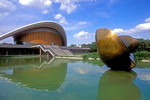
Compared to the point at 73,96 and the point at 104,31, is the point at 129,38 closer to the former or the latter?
the point at 104,31

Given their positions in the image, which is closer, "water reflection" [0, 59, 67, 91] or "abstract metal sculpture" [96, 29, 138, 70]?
"water reflection" [0, 59, 67, 91]

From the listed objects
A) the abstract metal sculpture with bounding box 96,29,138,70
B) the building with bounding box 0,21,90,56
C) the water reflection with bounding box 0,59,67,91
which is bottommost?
the water reflection with bounding box 0,59,67,91

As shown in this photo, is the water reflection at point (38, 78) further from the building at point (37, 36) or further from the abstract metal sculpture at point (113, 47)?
the building at point (37, 36)

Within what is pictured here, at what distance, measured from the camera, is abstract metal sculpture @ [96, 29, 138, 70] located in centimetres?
773

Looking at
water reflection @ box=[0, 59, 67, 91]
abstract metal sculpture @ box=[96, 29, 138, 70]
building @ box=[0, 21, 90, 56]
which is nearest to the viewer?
water reflection @ box=[0, 59, 67, 91]

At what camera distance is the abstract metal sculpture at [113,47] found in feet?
25.3

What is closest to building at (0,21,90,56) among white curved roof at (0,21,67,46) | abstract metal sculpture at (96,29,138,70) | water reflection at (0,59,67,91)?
white curved roof at (0,21,67,46)

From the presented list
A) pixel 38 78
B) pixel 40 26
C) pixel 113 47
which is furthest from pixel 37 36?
pixel 113 47

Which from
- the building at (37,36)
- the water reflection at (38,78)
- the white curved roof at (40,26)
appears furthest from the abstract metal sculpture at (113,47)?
the white curved roof at (40,26)

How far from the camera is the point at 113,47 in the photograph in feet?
25.4

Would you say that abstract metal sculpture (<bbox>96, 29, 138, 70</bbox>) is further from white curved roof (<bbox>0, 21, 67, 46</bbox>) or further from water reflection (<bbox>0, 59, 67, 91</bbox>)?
white curved roof (<bbox>0, 21, 67, 46</bbox>)

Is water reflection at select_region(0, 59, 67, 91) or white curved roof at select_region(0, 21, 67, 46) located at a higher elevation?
white curved roof at select_region(0, 21, 67, 46)

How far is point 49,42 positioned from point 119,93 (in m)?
37.6

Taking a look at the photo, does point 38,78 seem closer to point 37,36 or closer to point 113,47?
point 113,47
